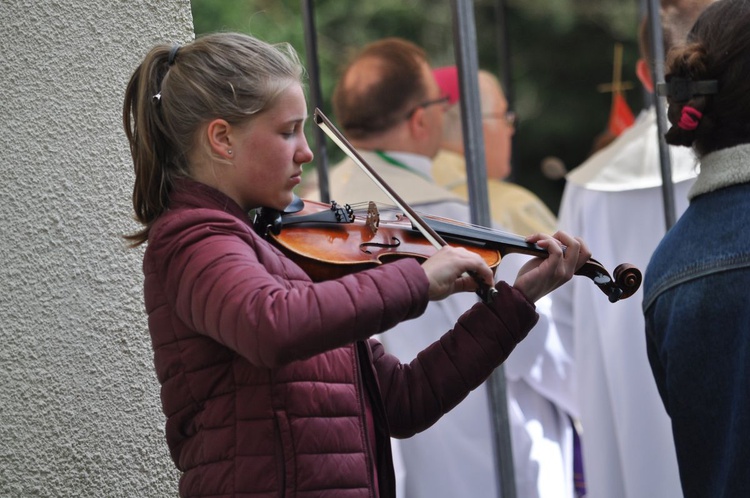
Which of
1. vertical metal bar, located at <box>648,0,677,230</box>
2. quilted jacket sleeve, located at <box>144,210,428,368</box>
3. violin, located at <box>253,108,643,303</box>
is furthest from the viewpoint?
vertical metal bar, located at <box>648,0,677,230</box>

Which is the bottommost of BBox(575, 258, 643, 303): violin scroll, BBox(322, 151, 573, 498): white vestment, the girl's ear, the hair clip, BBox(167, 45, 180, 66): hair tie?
BBox(322, 151, 573, 498): white vestment

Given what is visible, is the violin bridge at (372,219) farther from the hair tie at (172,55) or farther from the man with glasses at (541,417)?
the man with glasses at (541,417)

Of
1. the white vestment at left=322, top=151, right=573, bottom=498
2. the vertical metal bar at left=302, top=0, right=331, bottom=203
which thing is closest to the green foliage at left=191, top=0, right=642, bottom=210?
the white vestment at left=322, top=151, right=573, bottom=498

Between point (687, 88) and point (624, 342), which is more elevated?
point (687, 88)

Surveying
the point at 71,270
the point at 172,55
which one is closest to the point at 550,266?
the point at 172,55

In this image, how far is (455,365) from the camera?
1.83 m

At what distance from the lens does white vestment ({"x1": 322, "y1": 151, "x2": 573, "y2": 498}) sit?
3.62 meters

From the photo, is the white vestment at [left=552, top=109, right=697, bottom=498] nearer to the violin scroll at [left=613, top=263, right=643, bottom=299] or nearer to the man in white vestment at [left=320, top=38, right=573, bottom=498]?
the man in white vestment at [left=320, top=38, right=573, bottom=498]

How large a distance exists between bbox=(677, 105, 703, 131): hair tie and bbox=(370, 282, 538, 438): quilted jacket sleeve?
1.33 feet

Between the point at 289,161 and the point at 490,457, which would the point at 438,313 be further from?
the point at 289,161

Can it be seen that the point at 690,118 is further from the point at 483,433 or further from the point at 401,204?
the point at 483,433

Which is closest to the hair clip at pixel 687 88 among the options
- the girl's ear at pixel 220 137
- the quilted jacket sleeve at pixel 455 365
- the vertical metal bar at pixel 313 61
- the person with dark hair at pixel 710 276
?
the person with dark hair at pixel 710 276

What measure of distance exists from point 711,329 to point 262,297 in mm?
747

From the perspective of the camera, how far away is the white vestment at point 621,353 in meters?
3.47
